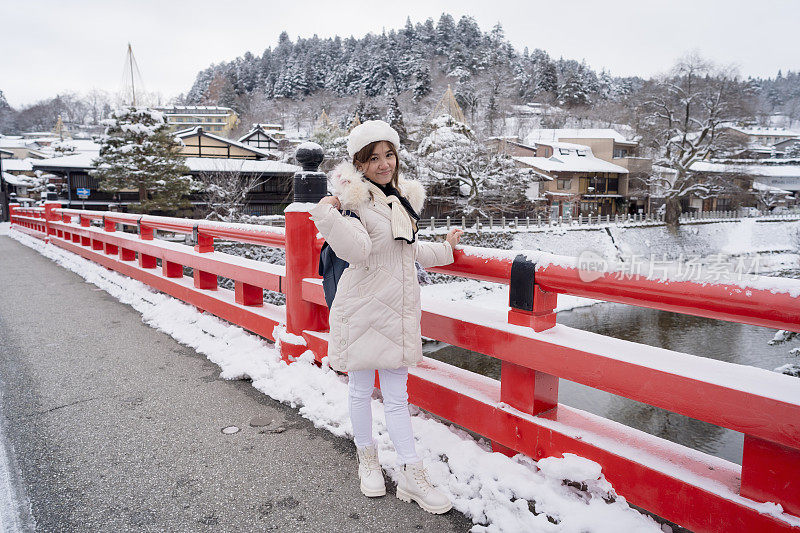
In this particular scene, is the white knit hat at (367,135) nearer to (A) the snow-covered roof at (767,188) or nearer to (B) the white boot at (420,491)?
(B) the white boot at (420,491)

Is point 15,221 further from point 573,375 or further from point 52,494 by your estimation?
point 573,375

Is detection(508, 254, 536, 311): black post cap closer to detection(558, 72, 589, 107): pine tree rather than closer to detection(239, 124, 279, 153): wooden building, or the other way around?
detection(239, 124, 279, 153): wooden building

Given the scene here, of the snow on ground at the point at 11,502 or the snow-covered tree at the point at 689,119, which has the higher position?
the snow-covered tree at the point at 689,119

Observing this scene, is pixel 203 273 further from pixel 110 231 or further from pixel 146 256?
pixel 110 231

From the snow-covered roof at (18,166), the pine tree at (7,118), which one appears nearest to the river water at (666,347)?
the snow-covered roof at (18,166)

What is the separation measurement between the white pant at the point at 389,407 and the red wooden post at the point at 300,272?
4.13 ft

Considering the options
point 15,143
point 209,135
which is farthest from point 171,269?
point 15,143

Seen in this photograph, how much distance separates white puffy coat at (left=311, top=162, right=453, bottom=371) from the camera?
2023 mm

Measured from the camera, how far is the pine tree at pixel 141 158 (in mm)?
22188

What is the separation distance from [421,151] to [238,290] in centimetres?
2324

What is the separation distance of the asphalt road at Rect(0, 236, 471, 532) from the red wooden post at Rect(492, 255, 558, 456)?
1.89 ft

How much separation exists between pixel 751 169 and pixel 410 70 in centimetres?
4916

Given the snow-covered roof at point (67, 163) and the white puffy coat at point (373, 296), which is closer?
the white puffy coat at point (373, 296)

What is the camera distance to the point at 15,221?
19.8 m
